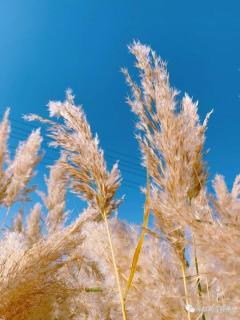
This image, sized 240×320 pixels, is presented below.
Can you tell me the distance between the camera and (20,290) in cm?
127

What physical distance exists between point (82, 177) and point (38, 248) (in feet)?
1.33

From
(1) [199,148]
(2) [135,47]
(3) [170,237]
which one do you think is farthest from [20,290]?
(2) [135,47]

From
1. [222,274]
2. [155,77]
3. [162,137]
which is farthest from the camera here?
[155,77]

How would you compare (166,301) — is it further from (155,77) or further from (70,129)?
(155,77)

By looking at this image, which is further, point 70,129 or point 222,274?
point 70,129

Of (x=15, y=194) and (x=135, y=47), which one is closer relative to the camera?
(x=135, y=47)

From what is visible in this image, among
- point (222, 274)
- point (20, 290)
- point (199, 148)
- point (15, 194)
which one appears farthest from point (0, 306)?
point (15, 194)

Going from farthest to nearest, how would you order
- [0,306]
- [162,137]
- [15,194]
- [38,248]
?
[15,194]
[162,137]
[38,248]
[0,306]

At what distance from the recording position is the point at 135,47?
5.48ft

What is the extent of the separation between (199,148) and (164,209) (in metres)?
0.65

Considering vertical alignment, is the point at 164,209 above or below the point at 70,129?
below

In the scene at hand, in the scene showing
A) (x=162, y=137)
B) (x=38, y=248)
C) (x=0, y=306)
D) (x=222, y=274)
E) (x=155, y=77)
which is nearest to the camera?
(x=222, y=274)

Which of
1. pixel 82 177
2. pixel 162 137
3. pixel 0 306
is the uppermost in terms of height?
pixel 162 137

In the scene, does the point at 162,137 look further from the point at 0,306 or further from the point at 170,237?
the point at 0,306
